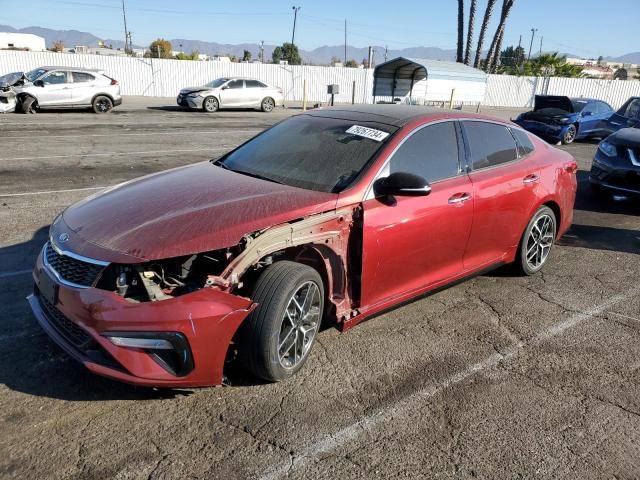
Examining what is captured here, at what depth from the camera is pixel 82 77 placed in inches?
770

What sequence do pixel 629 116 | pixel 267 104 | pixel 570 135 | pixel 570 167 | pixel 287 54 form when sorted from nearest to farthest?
pixel 570 167
pixel 629 116
pixel 570 135
pixel 267 104
pixel 287 54

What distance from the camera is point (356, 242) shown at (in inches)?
140

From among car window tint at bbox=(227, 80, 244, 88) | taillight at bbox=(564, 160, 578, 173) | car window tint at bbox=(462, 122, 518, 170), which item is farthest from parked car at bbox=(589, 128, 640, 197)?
car window tint at bbox=(227, 80, 244, 88)

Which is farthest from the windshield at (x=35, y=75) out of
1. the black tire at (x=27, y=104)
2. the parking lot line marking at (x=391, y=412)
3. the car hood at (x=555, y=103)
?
the parking lot line marking at (x=391, y=412)

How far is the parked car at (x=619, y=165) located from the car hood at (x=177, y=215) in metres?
6.38

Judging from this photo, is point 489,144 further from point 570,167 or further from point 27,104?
point 27,104

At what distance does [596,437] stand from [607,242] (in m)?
4.40

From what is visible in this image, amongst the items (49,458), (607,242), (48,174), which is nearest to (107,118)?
(48,174)

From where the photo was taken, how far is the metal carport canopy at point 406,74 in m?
22.7

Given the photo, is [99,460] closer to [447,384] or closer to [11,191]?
[447,384]

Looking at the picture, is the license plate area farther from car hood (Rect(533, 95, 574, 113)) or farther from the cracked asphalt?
car hood (Rect(533, 95, 574, 113))

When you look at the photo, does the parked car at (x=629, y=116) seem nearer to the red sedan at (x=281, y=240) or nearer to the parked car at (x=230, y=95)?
the red sedan at (x=281, y=240)

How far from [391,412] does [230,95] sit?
72.8 feet

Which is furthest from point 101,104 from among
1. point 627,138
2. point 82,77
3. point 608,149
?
point 627,138
